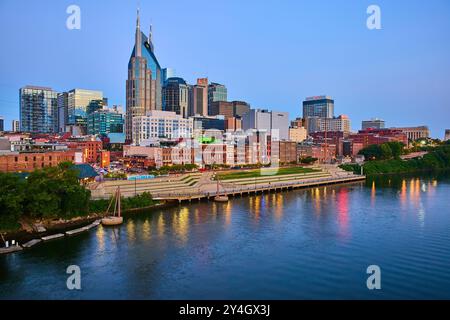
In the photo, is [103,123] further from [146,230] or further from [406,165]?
[146,230]

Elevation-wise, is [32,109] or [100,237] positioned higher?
[32,109]

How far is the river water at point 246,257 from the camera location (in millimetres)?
23953

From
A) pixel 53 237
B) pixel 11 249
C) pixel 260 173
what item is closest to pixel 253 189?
pixel 260 173

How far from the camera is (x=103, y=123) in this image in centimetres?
18062

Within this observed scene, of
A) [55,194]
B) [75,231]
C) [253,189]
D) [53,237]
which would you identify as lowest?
[53,237]

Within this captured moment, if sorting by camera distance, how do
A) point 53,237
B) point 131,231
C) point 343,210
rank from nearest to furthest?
1. point 53,237
2. point 131,231
3. point 343,210

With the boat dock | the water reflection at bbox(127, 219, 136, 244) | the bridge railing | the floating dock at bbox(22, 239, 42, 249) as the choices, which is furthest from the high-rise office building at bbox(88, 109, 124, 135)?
the floating dock at bbox(22, 239, 42, 249)

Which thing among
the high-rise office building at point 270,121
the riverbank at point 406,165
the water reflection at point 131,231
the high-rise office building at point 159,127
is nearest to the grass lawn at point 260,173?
the riverbank at point 406,165

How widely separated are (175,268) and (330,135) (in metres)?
163

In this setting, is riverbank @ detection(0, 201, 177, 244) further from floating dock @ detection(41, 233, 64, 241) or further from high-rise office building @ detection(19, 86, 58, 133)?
high-rise office building @ detection(19, 86, 58, 133)

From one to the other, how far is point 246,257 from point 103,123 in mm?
161363

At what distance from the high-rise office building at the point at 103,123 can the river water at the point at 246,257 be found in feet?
463
